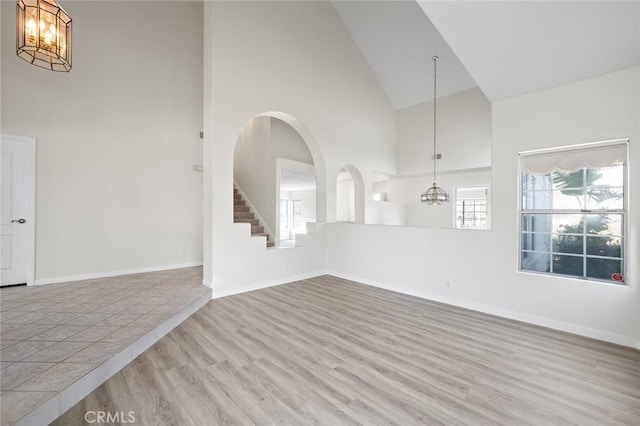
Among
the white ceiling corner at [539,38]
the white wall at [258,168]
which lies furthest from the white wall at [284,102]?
the white ceiling corner at [539,38]

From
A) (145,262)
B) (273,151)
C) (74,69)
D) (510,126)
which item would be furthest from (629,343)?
(74,69)

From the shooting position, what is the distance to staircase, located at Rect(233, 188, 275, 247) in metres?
6.43

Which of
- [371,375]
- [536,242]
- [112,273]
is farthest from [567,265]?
[112,273]

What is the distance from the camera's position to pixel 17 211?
4059mm

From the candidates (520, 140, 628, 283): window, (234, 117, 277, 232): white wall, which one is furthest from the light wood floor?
(234, 117, 277, 232): white wall

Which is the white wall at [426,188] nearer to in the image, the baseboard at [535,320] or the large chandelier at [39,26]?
the baseboard at [535,320]

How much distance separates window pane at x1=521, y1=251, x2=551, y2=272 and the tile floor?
14.2 feet

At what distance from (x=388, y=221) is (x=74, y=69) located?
749 cm

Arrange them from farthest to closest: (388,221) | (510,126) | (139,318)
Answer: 1. (388,221)
2. (510,126)
3. (139,318)

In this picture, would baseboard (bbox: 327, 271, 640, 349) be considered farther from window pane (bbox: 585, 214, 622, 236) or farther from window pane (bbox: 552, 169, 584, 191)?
window pane (bbox: 552, 169, 584, 191)

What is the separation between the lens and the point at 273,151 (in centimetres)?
645

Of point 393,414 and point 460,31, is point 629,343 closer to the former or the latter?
point 393,414

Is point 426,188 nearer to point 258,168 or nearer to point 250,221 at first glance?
point 258,168

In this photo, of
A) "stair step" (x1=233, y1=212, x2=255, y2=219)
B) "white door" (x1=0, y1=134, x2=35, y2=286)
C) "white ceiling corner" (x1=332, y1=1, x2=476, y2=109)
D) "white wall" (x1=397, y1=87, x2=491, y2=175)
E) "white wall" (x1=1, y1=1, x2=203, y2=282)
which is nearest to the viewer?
"white door" (x1=0, y1=134, x2=35, y2=286)
